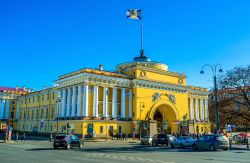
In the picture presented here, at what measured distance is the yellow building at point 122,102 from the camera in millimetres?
55656

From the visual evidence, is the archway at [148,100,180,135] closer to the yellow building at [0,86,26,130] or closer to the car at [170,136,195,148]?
the car at [170,136,195,148]

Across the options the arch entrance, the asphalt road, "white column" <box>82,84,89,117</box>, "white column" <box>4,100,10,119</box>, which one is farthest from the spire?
"white column" <box>4,100,10,119</box>

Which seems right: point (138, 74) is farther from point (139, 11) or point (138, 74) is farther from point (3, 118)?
point (3, 118)

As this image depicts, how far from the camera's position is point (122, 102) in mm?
60344

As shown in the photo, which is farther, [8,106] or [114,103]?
[8,106]

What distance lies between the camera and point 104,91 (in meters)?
57.9

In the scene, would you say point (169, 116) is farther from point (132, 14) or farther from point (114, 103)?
point (132, 14)

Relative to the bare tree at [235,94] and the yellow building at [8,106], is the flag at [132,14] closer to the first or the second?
the bare tree at [235,94]

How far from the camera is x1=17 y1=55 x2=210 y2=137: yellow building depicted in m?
55.7

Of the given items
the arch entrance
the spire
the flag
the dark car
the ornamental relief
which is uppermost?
the flag

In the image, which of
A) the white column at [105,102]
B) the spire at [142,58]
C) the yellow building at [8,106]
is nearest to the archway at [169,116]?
the spire at [142,58]

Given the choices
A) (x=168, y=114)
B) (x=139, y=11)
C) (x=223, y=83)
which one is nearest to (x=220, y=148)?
(x=223, y=83)

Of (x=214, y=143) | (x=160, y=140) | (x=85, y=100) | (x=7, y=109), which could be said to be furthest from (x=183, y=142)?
(x=7, y=109)

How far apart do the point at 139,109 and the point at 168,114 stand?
39.6 ft
